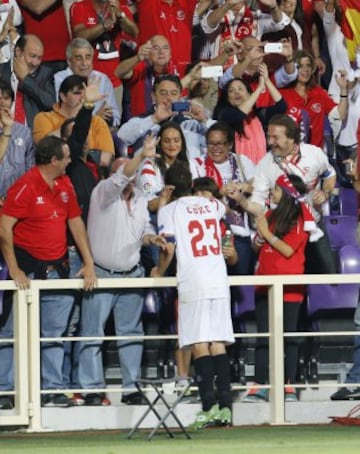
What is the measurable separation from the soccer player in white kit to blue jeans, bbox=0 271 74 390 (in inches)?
43.6

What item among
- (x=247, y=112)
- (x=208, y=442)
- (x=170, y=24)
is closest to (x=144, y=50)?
(x=170, y=24)

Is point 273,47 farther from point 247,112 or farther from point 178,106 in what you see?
point 178,106

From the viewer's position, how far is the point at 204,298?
11086 mm

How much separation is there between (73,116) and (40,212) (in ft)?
4.65

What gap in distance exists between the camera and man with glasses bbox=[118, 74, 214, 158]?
13164 mm

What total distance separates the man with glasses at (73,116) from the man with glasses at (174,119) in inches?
14.4

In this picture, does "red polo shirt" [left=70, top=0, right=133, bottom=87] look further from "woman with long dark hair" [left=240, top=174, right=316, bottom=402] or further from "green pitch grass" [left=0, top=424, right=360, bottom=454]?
"green pitch grass" [left=0, top=424, right=360, bottom=454]

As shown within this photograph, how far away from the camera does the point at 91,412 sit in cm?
1183

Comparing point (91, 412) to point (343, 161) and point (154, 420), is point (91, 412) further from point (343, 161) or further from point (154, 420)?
point (343, 161)

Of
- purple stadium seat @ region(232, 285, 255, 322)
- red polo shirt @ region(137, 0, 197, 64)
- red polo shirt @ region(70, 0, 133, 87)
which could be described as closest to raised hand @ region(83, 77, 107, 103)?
purple stadium seat @ region(232, 285, 255, 322)

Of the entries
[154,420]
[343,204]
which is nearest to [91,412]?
[154,420]

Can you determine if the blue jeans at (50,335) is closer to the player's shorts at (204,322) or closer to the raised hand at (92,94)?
the player's shorts at (204,322)

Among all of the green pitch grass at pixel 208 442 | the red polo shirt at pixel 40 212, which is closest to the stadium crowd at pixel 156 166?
the red polo shirt at pixel 40 212

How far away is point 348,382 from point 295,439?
1.78 metres
